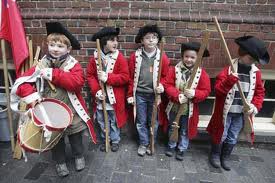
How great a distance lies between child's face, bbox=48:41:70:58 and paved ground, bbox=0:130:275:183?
1485mm

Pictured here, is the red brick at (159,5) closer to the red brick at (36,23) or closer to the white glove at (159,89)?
the white glove at (159,89)

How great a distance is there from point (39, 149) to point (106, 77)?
1.16 meters

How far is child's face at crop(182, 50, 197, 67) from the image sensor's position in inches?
129

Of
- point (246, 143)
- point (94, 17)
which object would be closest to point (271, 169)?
point (246, 143)

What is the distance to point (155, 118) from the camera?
3672 mm

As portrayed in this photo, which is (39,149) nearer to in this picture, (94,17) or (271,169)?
(94,17)

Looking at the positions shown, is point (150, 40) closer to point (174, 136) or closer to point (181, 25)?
point (181, 25)

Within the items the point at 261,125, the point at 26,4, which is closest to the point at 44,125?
the point at 26,4

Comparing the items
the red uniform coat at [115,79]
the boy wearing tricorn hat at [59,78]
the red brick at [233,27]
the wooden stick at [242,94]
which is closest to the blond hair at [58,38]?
the boy wearing tricorn hat at [59,78]

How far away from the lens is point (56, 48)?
2971mm

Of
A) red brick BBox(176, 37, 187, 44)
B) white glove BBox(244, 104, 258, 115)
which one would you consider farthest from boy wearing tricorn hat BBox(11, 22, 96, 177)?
white glove BBox(244, 104, 258, 115)

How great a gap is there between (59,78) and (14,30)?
1158 mm

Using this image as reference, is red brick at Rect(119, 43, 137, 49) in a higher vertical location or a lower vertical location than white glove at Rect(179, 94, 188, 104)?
higher

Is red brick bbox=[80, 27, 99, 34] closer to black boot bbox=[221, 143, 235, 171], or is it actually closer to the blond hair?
the blond hair
